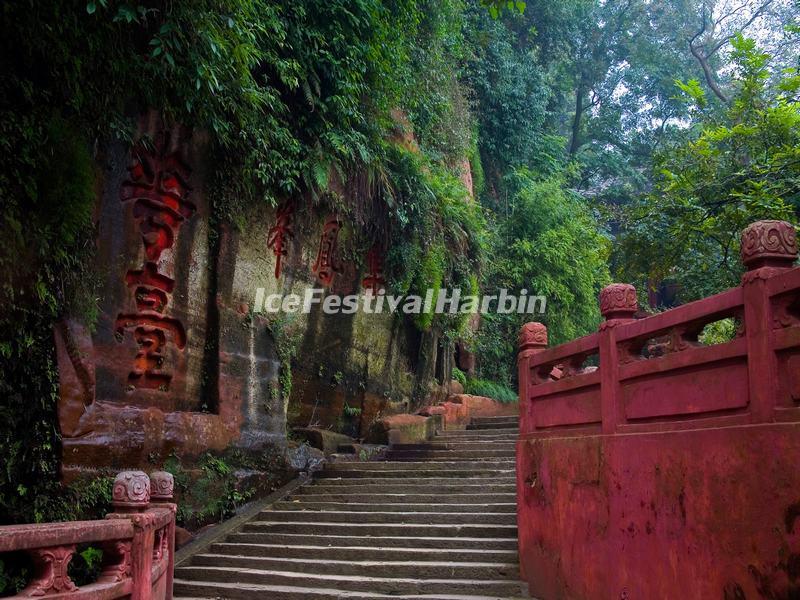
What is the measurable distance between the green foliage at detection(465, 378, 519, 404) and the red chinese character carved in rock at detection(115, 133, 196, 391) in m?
8.36

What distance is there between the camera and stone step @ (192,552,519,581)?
674 centimetres

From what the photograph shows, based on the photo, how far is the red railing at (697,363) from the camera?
3969 mm

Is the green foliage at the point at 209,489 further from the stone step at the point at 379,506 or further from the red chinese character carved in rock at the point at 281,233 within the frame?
the red chinese character carved in rock at the point at 281,233

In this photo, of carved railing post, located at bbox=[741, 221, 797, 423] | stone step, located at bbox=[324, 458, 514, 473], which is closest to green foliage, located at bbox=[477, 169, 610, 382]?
stone step, located at bbox=[324, 458, 514, 473]

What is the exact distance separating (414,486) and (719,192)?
5.56 metres

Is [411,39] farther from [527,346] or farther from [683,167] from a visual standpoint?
[527,346]

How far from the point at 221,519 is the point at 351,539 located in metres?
1.74

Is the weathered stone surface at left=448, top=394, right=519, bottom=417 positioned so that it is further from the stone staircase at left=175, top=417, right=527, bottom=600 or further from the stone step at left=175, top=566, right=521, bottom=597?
the stone step at left=175, top=566, right=521, bottom=597

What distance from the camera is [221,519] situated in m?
8.48

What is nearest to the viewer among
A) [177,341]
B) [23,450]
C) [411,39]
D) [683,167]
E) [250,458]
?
[23,450]

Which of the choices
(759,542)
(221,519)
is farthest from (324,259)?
(759,542)

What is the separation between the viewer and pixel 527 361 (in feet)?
22.6

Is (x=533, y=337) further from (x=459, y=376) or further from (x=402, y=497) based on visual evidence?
(x=459, y=376)

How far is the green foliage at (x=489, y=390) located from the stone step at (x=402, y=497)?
6.64m
